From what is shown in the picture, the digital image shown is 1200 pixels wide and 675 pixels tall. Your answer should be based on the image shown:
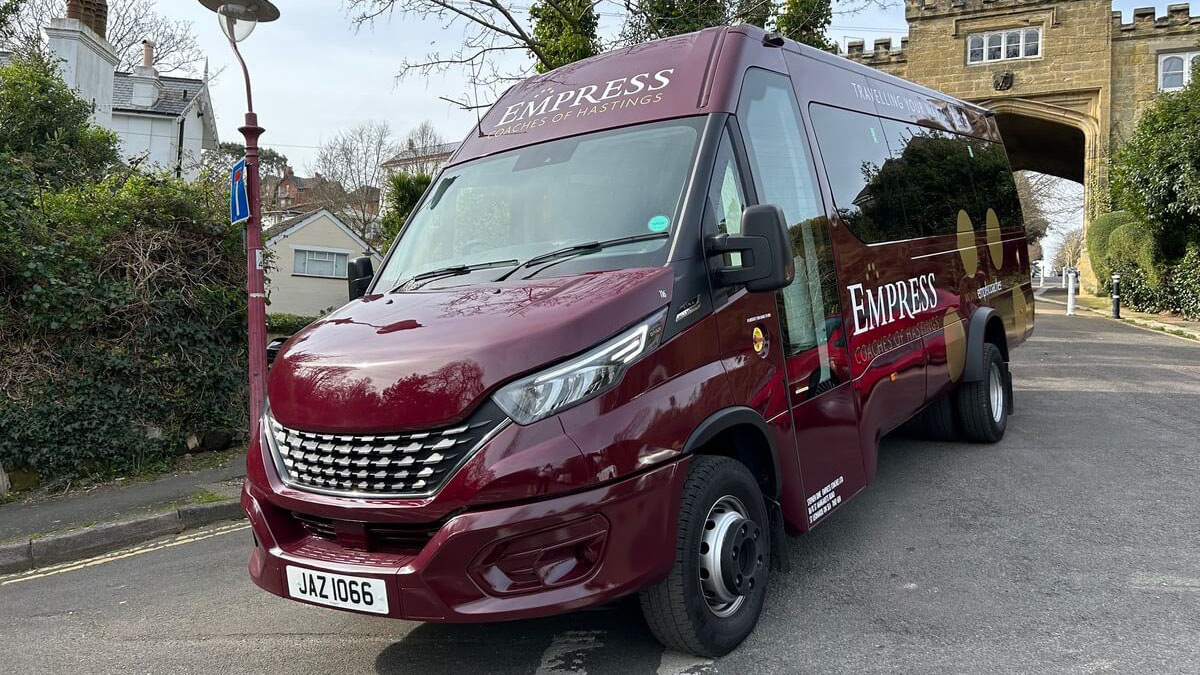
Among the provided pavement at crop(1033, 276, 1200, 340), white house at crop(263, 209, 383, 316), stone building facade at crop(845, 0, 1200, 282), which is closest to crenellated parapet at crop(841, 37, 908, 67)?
stone building facade at crop(845, 0, 1200, 282)

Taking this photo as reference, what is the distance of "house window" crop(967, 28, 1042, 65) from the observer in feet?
98.2

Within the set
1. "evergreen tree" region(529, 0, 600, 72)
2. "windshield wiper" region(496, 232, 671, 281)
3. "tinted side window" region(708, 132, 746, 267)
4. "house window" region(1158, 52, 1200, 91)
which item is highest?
"house window" region(1158, 52, 1200, 91)

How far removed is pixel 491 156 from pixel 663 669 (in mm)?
2697

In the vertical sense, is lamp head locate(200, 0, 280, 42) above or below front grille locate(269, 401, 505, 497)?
above

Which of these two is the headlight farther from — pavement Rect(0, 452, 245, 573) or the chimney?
the chimney

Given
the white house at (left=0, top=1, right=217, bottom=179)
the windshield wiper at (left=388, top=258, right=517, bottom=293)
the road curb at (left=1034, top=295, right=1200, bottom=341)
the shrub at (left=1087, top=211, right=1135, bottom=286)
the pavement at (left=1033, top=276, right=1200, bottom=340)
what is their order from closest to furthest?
the windshield wiper at (left=388, top=258, right=517, bottom=293) < the road curb at (left=1034, top=295, right=1200, bottom=341) < the pavement at (left=1033, top=276, right=1200, bottom=340) < the white house at (left=0, top=1, right=217, bottom=179) < the shrub at (left=1087, top=211, right=1135, bottom=286)

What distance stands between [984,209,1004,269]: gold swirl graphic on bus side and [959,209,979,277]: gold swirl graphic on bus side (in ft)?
1.57

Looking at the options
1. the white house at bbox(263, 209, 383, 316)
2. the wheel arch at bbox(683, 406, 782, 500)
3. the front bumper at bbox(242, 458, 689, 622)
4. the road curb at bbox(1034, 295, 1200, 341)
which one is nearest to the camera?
the front bumper at bbox(242, 458, 689, 622)

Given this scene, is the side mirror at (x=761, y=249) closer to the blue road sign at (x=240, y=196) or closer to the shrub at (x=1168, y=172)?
the blue road sign at (x=240, y=196)

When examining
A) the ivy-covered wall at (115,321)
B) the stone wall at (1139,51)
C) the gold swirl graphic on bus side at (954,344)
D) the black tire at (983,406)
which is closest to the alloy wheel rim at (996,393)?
the black tire at (983,406)

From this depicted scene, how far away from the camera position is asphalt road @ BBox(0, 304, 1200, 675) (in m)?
3.41

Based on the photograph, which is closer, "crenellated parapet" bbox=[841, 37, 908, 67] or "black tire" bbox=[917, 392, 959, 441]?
"black tire" bbox=[917, 392, 959, 441]

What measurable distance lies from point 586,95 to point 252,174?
3953 mm

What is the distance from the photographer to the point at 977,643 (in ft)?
11.3
